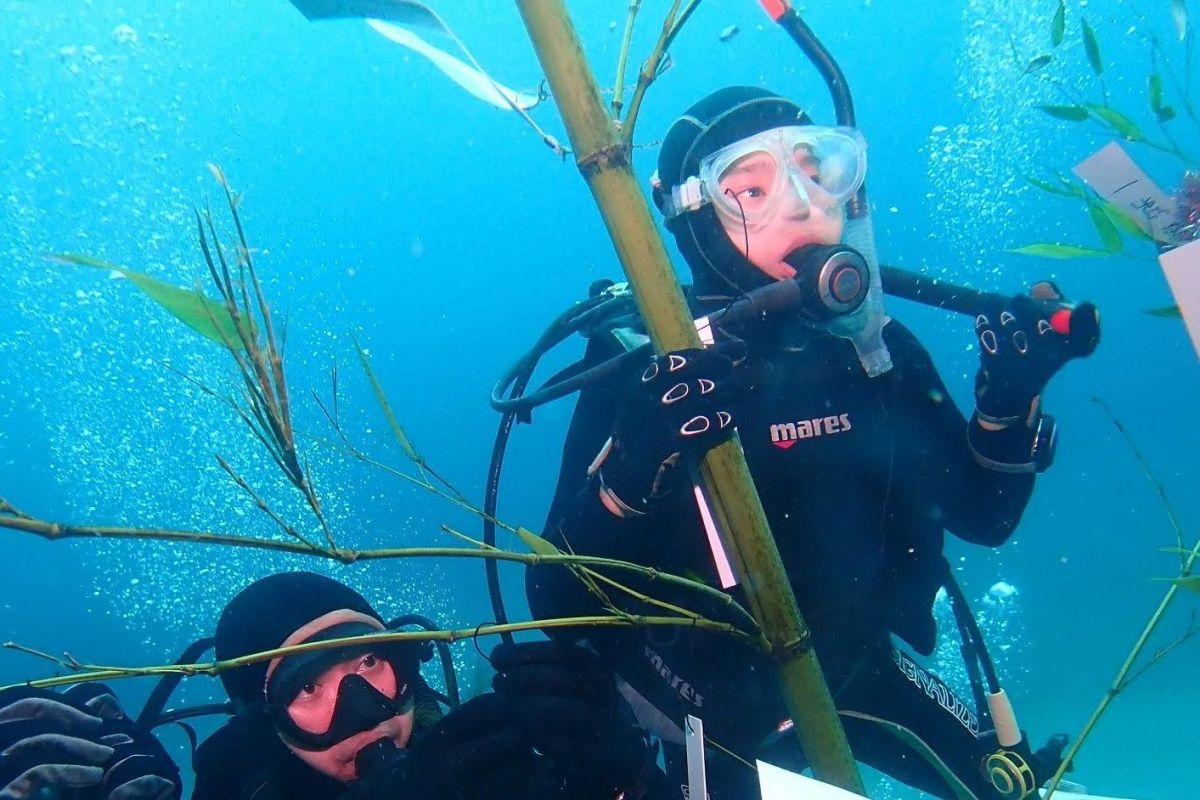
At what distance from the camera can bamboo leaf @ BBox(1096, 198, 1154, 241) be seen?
1.73 meters

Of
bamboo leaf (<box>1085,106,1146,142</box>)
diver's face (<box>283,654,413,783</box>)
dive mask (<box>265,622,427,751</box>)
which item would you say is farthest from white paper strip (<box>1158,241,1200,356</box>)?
diver's face (<box>283,654,413,783</box>)

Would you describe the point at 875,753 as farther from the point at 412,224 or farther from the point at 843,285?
the point at 412,224

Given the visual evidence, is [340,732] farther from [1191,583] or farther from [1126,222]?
[1126,222]

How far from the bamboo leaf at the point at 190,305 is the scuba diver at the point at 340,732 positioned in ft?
3.63

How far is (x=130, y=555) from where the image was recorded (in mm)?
37406

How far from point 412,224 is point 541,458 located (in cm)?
1546

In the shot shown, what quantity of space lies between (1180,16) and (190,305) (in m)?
2.95

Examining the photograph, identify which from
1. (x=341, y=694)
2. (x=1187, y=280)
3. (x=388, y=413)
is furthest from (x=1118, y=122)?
(x=341, y=694)

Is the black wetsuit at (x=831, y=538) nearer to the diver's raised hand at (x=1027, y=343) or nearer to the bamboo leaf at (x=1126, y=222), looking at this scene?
the diver's raised hand at (x=1027, y=343)

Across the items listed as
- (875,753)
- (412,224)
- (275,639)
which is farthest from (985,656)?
(412,224)

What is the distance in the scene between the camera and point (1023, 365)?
244 centimetres

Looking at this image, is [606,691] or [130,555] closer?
[606,691]

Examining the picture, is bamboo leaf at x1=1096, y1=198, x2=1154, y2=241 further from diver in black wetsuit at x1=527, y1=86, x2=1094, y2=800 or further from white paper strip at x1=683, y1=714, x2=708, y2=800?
white paper strip at x1=683, y1=714, x2=708, y2=800

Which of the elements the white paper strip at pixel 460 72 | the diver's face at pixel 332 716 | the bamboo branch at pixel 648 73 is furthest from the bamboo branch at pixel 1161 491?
the diver's face at pixel 332 716
